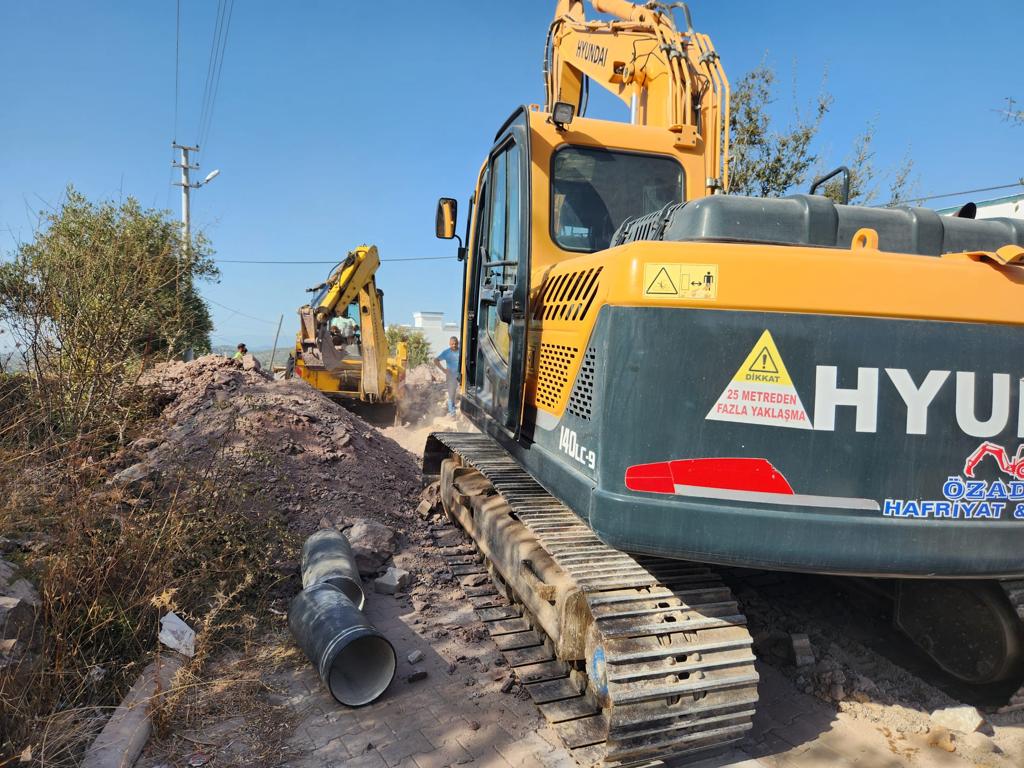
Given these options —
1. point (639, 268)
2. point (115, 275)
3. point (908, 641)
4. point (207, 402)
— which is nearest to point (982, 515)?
point (639, 268)

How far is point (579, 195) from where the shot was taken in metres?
4.08

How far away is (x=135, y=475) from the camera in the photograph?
202 inches

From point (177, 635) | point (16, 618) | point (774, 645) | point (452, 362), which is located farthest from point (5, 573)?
point (452, 362)

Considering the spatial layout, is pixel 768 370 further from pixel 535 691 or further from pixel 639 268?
pixel 535 691

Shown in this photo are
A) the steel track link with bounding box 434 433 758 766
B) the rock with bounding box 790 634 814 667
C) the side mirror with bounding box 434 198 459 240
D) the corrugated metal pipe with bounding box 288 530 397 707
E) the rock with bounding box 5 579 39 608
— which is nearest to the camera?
the steel track link with bounding box 434 433 758 766

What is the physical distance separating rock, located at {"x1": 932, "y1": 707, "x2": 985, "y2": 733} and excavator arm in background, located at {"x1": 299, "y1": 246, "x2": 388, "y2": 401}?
9.84 meters

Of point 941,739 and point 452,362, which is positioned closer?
point 941,739

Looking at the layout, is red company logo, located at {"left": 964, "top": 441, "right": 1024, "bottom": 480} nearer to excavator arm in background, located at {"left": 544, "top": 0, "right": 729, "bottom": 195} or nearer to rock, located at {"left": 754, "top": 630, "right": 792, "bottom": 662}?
rock, located at {"left": 754, "top": 630, "right": 792, "bottom": 662}

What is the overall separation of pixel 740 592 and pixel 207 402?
18.3 feet

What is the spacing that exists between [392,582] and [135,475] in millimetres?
2228

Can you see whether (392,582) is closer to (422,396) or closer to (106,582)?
(106,582)

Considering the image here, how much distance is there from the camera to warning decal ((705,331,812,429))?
2361 millimetres

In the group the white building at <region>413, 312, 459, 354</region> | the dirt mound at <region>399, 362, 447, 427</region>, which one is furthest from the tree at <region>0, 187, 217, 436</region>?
the white building at <region>413, 312, 459, 354</region>

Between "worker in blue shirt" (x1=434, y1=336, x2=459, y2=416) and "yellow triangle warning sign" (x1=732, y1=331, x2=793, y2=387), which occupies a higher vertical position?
"yellow triangle warning sign" (x1=732, y1=331, x2=793, y2=387)
